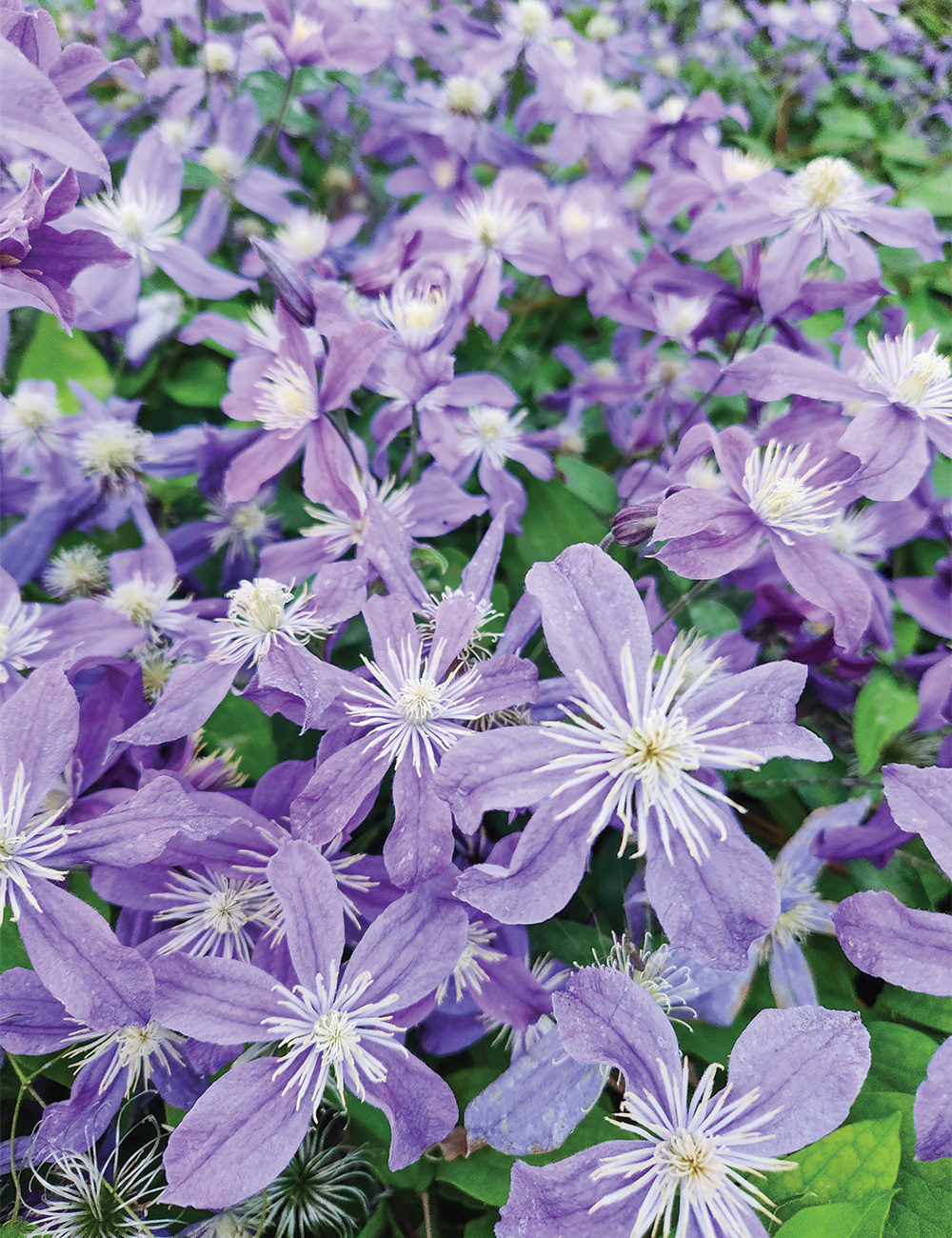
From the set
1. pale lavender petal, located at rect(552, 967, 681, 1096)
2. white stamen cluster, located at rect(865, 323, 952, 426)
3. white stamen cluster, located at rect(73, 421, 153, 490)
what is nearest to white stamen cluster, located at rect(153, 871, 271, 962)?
pale lavender petal, located at rect(552, 967, 681, 1096)

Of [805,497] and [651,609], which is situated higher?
[805,497]

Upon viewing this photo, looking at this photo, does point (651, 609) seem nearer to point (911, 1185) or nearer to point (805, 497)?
point (805, 497)

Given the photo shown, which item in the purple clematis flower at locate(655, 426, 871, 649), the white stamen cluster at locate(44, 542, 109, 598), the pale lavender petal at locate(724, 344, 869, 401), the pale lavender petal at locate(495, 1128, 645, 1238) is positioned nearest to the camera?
the pale lavender petal at locate(495, 1128, 645, 1238)

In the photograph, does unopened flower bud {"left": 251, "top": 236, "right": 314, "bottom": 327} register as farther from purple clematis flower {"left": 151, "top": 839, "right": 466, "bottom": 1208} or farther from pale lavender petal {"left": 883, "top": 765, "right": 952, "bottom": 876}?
pale lavender petal {"left": 883, "top": 765, "right": 952, "bottom": 876}

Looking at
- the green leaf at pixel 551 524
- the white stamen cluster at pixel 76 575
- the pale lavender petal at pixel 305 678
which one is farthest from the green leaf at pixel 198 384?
the pale lavender petal at pixel 305 678

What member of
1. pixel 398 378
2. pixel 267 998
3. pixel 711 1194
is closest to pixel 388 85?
pixel 398 378

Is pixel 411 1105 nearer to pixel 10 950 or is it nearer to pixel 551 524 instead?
pixel 10 950
